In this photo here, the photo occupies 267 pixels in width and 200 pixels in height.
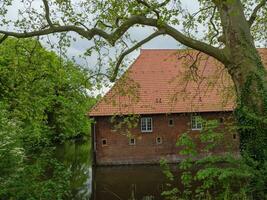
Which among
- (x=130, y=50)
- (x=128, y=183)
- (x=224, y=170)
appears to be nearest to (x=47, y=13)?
(x=130, y=50)

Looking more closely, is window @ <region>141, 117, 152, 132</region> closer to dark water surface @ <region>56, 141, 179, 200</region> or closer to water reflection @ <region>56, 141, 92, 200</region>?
dark water surface @ <region>56, 141, 179, 200</region>

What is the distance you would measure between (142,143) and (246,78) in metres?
20.5

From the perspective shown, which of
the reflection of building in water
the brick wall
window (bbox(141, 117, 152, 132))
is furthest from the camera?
window (bbox(141, 117, 152, 132))

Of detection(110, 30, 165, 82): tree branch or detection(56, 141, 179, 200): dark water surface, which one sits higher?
detection(110, 30, 165, 82): tree branch

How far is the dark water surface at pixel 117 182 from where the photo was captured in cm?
1914

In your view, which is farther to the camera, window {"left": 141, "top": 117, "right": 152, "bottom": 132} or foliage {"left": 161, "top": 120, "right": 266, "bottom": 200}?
window {"left": 141, "top": 117, "right": 152, "bottom": 132}

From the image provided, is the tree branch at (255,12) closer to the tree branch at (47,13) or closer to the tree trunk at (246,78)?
the tree trunk at (246,78)

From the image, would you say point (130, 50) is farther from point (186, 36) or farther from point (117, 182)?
point (117, 182)

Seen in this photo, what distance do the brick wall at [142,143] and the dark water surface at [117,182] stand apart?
108cm

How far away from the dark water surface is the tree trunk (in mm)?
7856

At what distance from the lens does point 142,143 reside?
2973 cm

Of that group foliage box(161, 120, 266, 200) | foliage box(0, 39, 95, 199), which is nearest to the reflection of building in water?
foliage box(0, 39, 95, 199)

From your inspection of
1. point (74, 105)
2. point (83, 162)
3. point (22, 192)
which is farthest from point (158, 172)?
point (22, 192)

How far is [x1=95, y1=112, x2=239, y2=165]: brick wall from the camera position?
29266 mm
